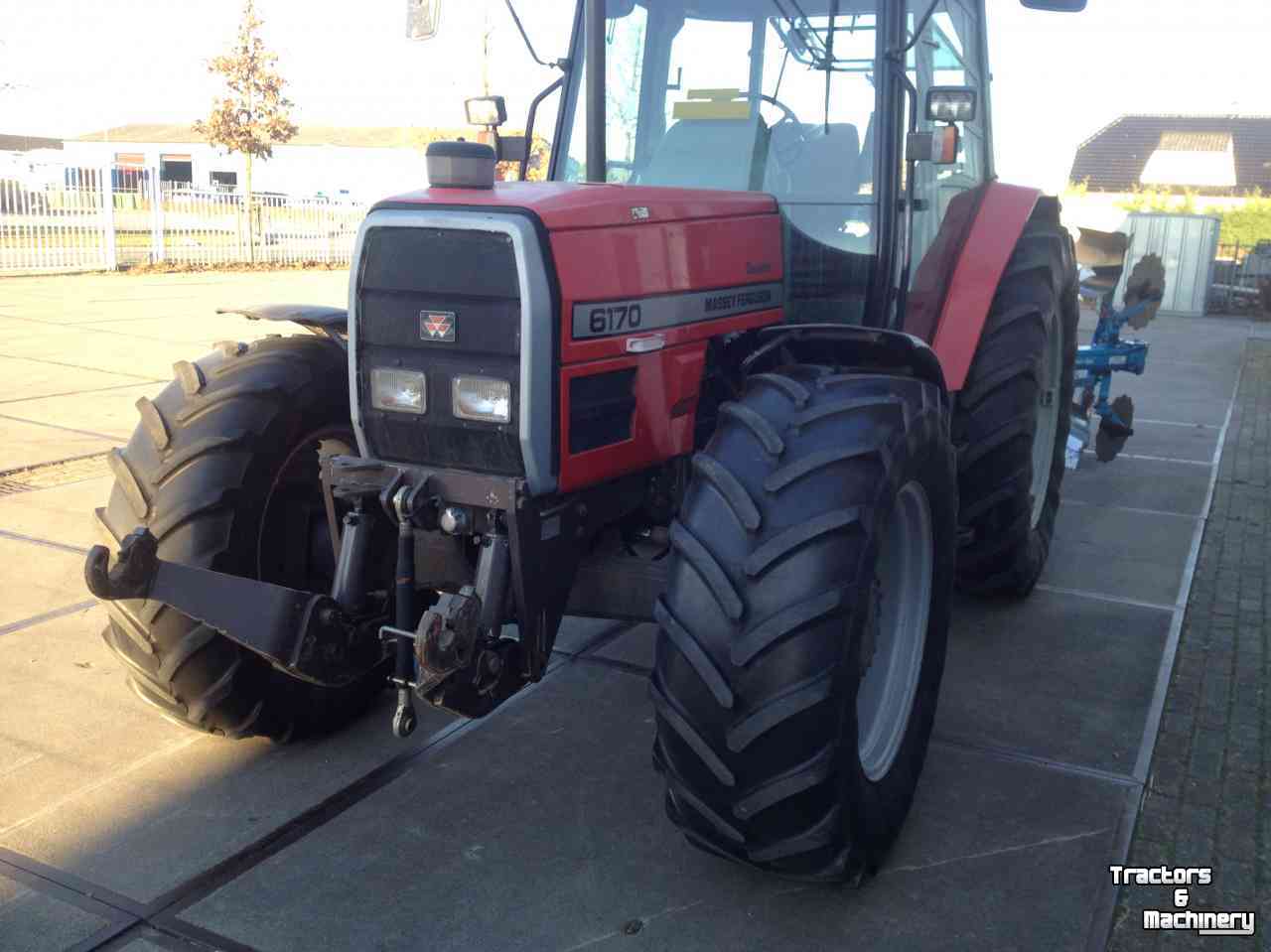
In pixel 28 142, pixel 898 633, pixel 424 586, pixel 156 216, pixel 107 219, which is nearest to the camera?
pixel 424 586

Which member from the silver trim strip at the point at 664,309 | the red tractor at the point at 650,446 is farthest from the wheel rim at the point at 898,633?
the silver trim strip at the point at 664,309

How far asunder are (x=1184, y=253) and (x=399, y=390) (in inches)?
794

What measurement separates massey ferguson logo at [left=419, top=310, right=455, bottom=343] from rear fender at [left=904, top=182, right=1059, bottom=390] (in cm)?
185

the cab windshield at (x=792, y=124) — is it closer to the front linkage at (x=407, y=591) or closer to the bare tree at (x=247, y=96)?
the front linkage at (x=407, y=591)

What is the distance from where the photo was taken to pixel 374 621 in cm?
310

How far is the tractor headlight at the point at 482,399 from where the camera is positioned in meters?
2.84

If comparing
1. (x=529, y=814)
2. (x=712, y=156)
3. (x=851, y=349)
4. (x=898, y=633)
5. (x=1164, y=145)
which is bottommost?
(x=529, y=814)

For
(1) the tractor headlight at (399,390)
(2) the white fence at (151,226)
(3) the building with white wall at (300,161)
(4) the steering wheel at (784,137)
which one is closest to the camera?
(1) the tractor headlight at (399,390)

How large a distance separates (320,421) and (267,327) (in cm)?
1196

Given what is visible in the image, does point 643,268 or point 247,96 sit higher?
point 247,96

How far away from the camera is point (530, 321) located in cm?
276

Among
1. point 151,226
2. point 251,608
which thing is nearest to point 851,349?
point 251,608

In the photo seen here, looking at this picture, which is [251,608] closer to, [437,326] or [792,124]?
[437,326]

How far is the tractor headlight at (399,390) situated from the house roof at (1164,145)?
166 feet
